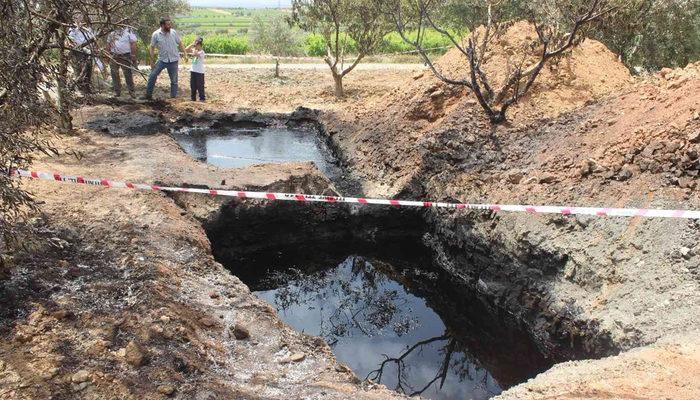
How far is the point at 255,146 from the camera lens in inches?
468

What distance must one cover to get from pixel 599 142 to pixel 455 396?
13.6 ft

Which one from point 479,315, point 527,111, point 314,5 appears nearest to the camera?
point 479,315

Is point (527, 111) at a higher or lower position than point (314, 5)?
lower

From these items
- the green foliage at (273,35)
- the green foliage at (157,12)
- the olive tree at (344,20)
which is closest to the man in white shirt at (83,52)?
the olive tree at (344,20)


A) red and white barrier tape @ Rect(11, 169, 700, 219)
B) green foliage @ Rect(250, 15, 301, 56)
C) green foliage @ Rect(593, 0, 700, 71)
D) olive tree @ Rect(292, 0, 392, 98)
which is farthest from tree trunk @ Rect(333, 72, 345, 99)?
red and white barrier tape @ Rect(11, 169, 700, 219)

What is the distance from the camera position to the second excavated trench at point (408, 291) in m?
5.93

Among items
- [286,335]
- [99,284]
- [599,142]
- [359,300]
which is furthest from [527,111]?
[99,284]

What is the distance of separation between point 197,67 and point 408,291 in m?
9.00

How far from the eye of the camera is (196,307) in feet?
16.3

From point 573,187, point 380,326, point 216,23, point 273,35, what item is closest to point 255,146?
point 380,326

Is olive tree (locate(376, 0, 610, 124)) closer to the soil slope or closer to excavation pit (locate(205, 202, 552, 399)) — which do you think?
the soil slope

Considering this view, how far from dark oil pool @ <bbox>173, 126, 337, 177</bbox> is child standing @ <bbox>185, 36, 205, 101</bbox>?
1.89 m

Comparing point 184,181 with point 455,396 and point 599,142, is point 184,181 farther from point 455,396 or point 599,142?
point 599,142

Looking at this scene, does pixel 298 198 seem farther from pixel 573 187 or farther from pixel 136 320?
pixel 573 187
